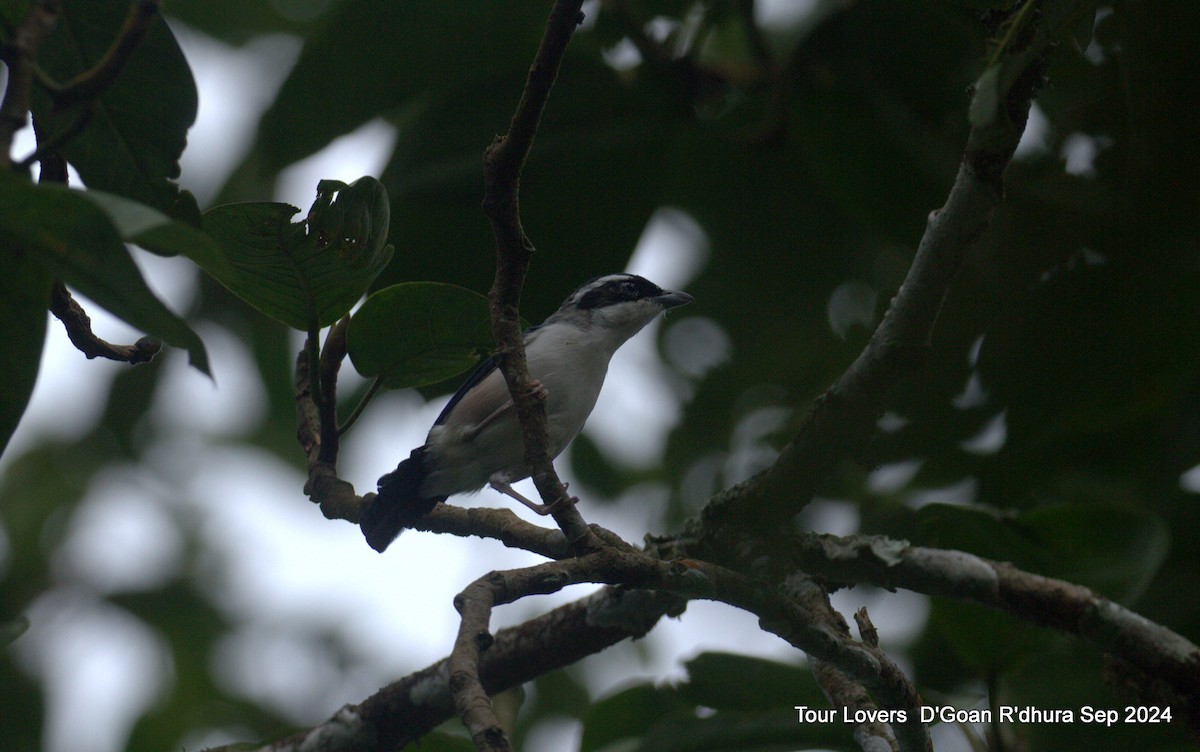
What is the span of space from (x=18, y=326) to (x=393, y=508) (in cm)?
185

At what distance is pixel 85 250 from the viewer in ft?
5.04

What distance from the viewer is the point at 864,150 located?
3.99m

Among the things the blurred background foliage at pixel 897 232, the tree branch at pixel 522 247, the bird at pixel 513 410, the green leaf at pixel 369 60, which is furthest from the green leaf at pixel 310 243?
the green leaf at pixel 369 60

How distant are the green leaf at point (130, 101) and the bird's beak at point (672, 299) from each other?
292 centimetres

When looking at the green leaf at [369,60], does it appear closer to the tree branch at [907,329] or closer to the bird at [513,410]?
the bird at [513,410]

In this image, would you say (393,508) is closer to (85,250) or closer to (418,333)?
(418,333)

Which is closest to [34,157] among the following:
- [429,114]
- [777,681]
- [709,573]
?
[709,573]

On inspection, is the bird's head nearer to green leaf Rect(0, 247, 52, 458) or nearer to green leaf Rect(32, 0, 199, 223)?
green leaf Rect(32, 0, 199, 223)

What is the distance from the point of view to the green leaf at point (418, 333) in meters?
2.71

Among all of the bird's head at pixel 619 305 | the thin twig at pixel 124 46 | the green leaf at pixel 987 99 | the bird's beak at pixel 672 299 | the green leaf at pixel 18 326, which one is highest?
the bird's head at pixel 619 305

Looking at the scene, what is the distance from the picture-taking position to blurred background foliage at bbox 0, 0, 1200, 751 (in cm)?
341

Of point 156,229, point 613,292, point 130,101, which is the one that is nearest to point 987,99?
point 156,229

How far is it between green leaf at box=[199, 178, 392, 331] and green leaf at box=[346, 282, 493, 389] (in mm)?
132

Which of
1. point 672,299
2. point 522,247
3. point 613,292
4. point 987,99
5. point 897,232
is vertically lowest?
point 987,99
